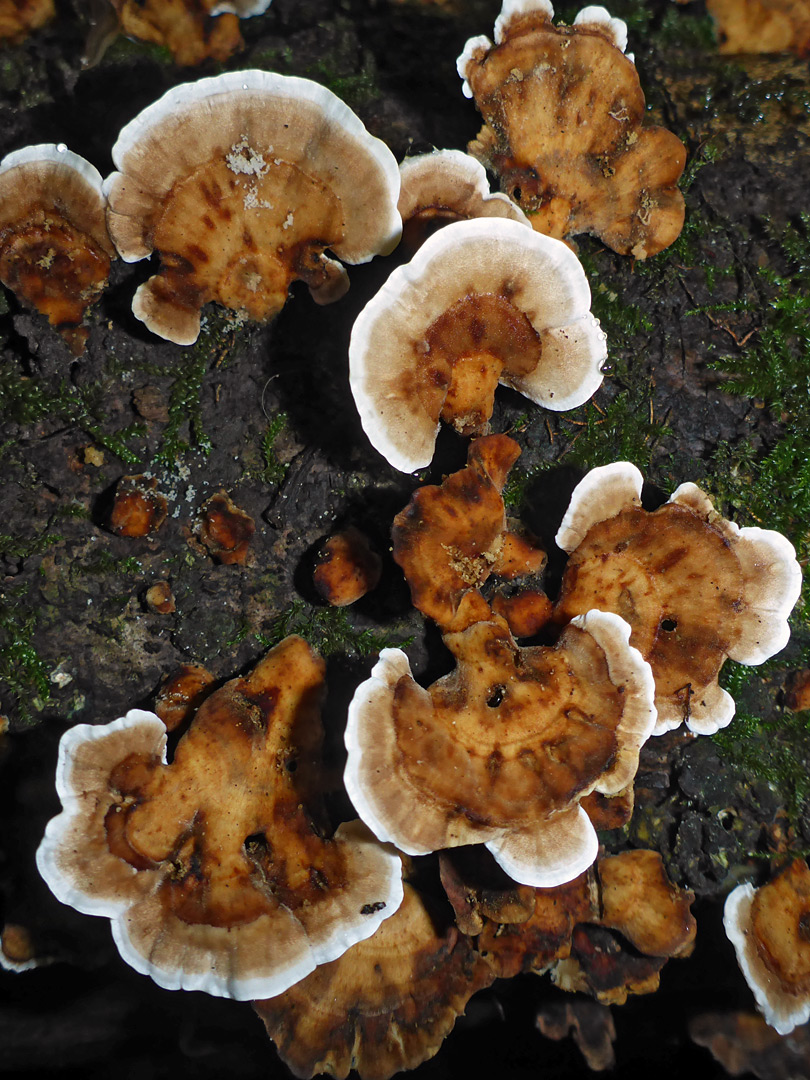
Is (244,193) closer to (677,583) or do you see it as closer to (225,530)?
(225,530)

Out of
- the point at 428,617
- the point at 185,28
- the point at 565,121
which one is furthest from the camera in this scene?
the point at 185,28

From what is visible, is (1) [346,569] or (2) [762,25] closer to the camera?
(1) [346,569]

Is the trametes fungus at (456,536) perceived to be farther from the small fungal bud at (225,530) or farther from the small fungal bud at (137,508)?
the small fungal bud at (137,508)

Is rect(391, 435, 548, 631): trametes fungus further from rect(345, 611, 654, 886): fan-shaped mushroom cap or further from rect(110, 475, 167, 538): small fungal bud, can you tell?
rect(110, 475, 167, 538): small fungal bud

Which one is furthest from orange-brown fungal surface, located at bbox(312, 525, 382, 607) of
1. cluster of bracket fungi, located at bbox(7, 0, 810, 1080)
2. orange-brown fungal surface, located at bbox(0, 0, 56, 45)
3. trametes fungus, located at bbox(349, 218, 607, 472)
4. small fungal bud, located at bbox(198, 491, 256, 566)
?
orange-brown fungal surface, located at bbox(0, 0, 56, 45)

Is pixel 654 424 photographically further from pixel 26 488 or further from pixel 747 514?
pixel 26 488

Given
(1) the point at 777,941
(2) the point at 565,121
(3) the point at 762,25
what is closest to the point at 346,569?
(2) the point at 565,121
